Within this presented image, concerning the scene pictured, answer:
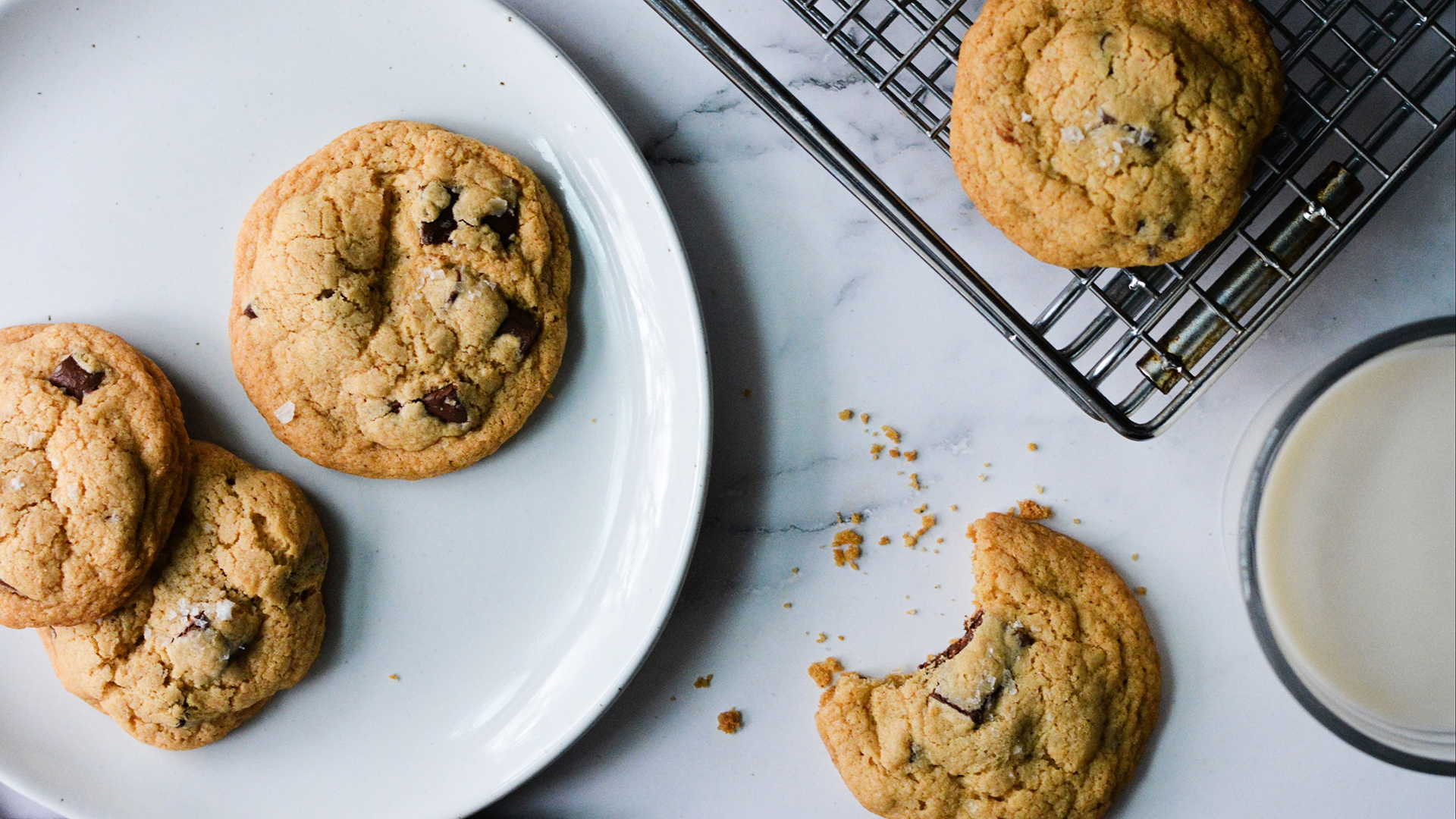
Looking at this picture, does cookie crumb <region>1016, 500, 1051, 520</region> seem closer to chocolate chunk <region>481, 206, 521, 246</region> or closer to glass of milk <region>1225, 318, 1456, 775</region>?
glass of milk <region>1225, 318, 1456, 775</region>

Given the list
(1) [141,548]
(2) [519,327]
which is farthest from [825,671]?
(1) [141,548]

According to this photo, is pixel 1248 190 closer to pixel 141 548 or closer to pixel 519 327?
pixel 519 327

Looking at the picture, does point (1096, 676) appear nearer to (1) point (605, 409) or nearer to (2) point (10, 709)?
(1) point (605, 409)

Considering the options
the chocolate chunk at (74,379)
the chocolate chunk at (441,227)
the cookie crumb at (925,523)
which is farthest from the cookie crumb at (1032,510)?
the chocolate chunk at (74,379)

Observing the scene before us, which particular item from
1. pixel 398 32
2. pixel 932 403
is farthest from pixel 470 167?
pixel 932 403

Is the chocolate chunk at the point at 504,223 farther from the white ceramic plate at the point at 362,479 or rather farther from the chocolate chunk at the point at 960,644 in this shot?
the chocolate chunk at the point at 960,644

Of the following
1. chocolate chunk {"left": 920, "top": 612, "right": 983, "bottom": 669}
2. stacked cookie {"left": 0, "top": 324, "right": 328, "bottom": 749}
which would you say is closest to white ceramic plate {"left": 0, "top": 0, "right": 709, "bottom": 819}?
stacked cookie {"left": 0, "top": 324, "right": 328, "bottom": 749}
